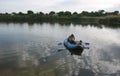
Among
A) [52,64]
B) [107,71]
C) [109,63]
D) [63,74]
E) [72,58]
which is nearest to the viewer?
[63,74]

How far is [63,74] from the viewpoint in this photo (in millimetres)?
15078

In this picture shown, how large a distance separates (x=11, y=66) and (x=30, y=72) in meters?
2.61

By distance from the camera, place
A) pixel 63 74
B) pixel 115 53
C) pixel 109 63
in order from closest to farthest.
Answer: pixel 63 74 < pixel 109 63 < pixel 115 53

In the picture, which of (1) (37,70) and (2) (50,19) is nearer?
(1) (37,70)

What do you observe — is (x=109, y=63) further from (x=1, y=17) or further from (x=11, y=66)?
(x=1, y=17)

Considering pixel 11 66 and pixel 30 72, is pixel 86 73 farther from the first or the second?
pixel 11 66

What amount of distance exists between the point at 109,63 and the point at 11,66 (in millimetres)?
9395

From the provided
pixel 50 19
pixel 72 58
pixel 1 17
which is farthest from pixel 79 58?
pixel 1 17

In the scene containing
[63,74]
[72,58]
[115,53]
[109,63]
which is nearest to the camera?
[63,74]

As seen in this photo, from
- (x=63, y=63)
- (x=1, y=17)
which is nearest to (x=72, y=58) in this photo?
(x=63, y=63)

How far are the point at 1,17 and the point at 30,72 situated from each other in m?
108

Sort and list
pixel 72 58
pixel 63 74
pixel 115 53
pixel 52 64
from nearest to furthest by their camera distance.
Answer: pixel 63 74 → pixel 52 64 → pixel 72 58 → pixel 115 53

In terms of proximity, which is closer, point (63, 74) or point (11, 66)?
point (63, 74)

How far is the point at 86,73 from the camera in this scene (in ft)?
51.2
